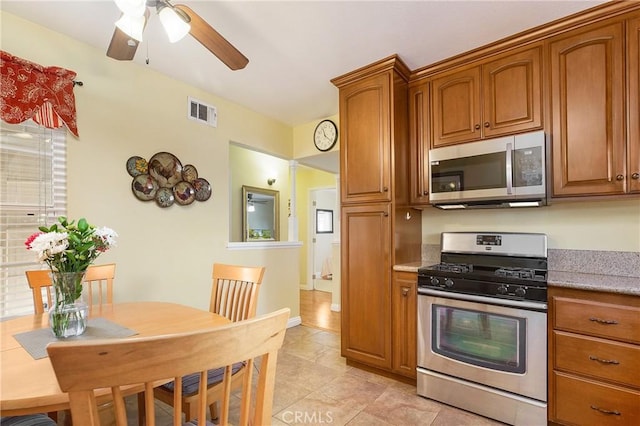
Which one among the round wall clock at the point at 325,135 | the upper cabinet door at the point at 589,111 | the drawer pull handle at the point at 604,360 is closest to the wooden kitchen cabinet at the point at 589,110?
the upper cabinet door at the point at 589,111

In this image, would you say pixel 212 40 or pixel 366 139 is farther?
pixel 366 139

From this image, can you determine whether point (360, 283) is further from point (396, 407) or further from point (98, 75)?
point (98, 75)

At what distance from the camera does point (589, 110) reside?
76.0 inches

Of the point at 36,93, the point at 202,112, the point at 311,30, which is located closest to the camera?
the point at 36,93

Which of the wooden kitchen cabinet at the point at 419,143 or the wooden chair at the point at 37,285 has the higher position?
the wooden kitchen cabinet at the point at 419,143

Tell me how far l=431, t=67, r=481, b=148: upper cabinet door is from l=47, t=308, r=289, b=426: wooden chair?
2.21 metres

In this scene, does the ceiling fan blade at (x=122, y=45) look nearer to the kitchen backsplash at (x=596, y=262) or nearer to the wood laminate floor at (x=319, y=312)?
the kitchen backsplash at (x=596, y=262)

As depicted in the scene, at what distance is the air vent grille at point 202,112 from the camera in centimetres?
287

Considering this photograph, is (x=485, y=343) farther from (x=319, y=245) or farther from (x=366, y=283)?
(x=319, y=245)

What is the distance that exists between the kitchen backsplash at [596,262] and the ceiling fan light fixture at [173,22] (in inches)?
109

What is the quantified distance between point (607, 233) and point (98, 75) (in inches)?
150

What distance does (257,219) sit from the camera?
471cm

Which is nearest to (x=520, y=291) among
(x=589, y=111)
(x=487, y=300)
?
(x=487, y=300)

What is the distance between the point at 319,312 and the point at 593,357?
326 centimetres
